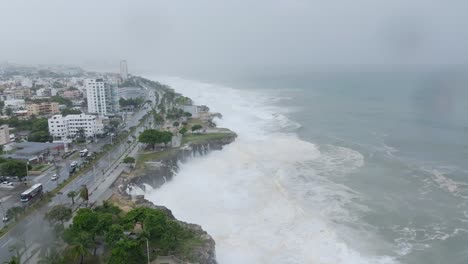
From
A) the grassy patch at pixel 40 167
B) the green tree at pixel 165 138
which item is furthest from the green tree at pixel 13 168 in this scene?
the green tree at pixel 165 138

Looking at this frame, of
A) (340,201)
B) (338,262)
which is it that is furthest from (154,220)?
(340,201)

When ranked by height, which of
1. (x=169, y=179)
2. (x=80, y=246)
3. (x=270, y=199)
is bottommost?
(x=169, y=179)

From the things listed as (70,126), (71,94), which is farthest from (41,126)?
(71,94)

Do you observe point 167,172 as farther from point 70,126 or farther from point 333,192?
point 70,126

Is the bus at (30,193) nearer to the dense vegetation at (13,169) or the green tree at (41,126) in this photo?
the dense vegetation at (13,169)

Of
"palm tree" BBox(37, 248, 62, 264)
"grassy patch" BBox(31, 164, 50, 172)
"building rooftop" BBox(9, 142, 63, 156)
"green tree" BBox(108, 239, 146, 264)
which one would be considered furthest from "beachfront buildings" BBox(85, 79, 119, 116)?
"green tree" BBox(108, 239, 146, 264)

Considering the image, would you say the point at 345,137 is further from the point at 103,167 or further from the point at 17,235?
the point at 17,235

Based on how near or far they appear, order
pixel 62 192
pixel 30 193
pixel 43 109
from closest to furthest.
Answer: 1. pixel 30 193
2. pixel 62 192
3. pixel 43 109
